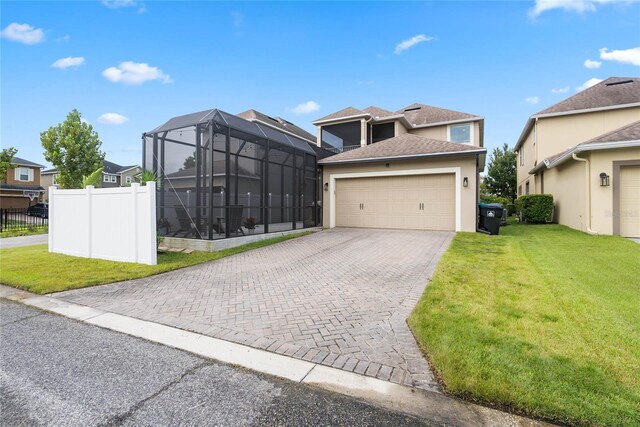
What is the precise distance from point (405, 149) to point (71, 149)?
22.4 m

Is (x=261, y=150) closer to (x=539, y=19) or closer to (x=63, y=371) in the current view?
(x=63, y=371)

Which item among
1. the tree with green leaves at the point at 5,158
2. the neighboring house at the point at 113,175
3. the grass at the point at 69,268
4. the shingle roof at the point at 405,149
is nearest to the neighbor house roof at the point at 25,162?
the neighboring house at the point at 113,175

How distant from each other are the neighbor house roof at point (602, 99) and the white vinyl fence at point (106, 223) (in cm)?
2059

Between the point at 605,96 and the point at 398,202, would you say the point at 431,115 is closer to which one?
the point at 605,96

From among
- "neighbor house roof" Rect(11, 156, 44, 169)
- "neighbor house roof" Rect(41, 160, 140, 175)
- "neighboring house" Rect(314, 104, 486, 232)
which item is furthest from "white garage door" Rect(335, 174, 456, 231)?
"neighbor house roof" Rect(11, 156, 44, 169)

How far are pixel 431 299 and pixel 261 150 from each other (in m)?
7.91

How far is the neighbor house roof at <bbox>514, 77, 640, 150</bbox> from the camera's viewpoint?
15898mm

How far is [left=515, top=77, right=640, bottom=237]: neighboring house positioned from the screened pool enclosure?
11.1 metres

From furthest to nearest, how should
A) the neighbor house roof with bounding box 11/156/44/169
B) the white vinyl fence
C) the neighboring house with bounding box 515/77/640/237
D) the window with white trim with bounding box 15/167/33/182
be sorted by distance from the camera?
the neighbor house roof with bounding box 11/156/44/169 < the window with white trim with bounding box 15/167/33/182 < the neighboring house with bounding box 515/77/640/237 < the white vinyl fence

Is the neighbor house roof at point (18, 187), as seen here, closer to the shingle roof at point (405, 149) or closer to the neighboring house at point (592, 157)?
the shingle roof at point (405, 149)

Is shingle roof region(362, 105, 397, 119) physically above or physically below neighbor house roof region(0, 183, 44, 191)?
above

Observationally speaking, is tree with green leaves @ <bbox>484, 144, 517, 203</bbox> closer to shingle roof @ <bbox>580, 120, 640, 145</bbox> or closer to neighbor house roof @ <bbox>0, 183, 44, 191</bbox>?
shingle roof @ <bbox>580, 120, 640, 145</bbox>

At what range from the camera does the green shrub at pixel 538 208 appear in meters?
14.6

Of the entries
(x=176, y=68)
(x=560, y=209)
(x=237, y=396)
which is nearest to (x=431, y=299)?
(x=237, y=396)
